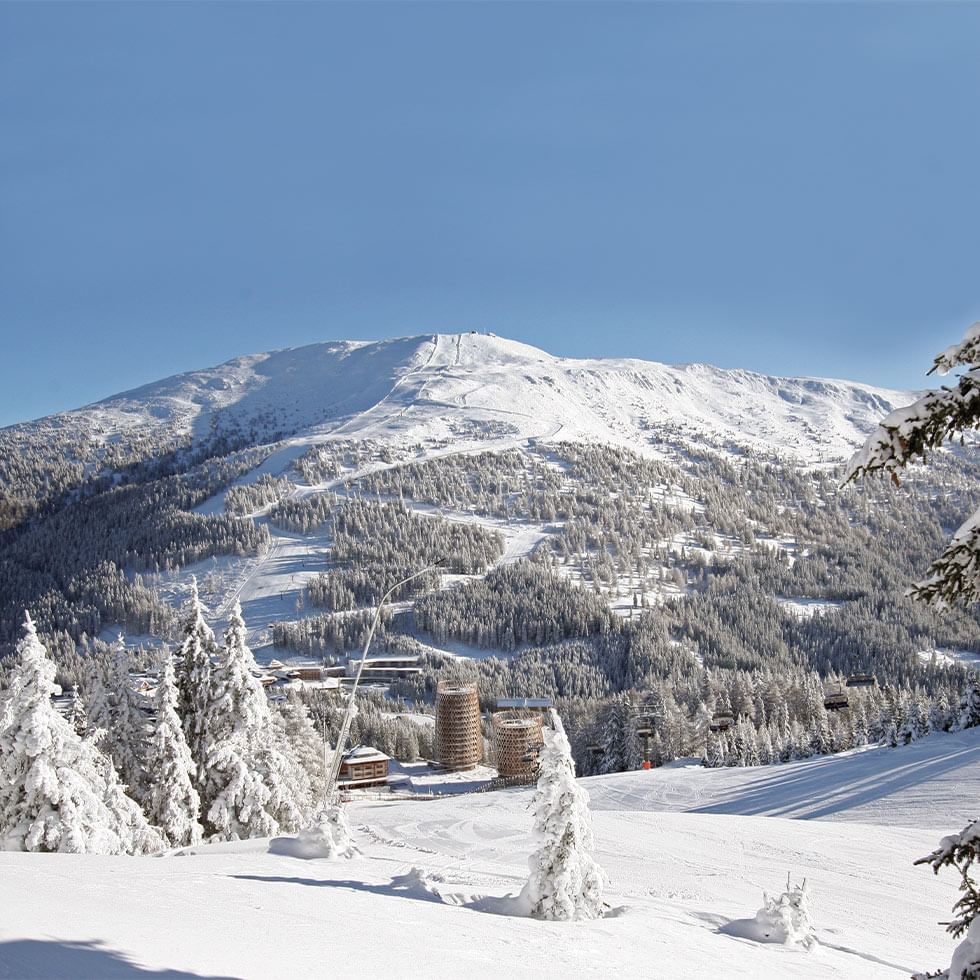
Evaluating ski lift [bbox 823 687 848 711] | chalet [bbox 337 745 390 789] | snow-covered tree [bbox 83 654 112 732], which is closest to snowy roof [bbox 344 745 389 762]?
chalet [bbox 337 745 390 789]

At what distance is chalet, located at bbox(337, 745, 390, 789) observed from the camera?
8469 cm

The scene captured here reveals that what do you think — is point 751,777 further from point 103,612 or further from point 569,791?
point 103,612

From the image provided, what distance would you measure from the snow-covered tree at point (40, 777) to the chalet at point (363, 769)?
66178 mm

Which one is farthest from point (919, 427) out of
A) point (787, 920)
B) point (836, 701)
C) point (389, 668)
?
point (389, 668)

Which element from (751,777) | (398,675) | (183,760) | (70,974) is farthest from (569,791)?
(398,675)

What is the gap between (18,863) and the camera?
1221 centimetres

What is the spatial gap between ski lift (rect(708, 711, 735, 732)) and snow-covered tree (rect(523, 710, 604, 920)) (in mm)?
76126

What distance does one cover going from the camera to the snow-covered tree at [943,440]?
491 centimetres

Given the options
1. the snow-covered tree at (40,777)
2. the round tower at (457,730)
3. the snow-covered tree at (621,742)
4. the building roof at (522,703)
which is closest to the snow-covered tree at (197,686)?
the snow-covered tree at (40,777)

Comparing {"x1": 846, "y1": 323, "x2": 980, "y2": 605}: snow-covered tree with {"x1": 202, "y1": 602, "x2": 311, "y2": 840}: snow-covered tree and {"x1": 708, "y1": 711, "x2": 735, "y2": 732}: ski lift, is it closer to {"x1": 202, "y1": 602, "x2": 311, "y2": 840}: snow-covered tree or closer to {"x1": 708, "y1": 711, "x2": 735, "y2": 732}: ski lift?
{"x1": 202, "y1": 602, "x2": 311, "y2": 840}: snow-covered tree

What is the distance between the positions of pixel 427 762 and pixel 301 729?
216ft

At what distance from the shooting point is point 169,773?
2542 cm

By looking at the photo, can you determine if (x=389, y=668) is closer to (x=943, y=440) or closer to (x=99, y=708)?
(x=99, y=708)

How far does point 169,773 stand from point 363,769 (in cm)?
6393
